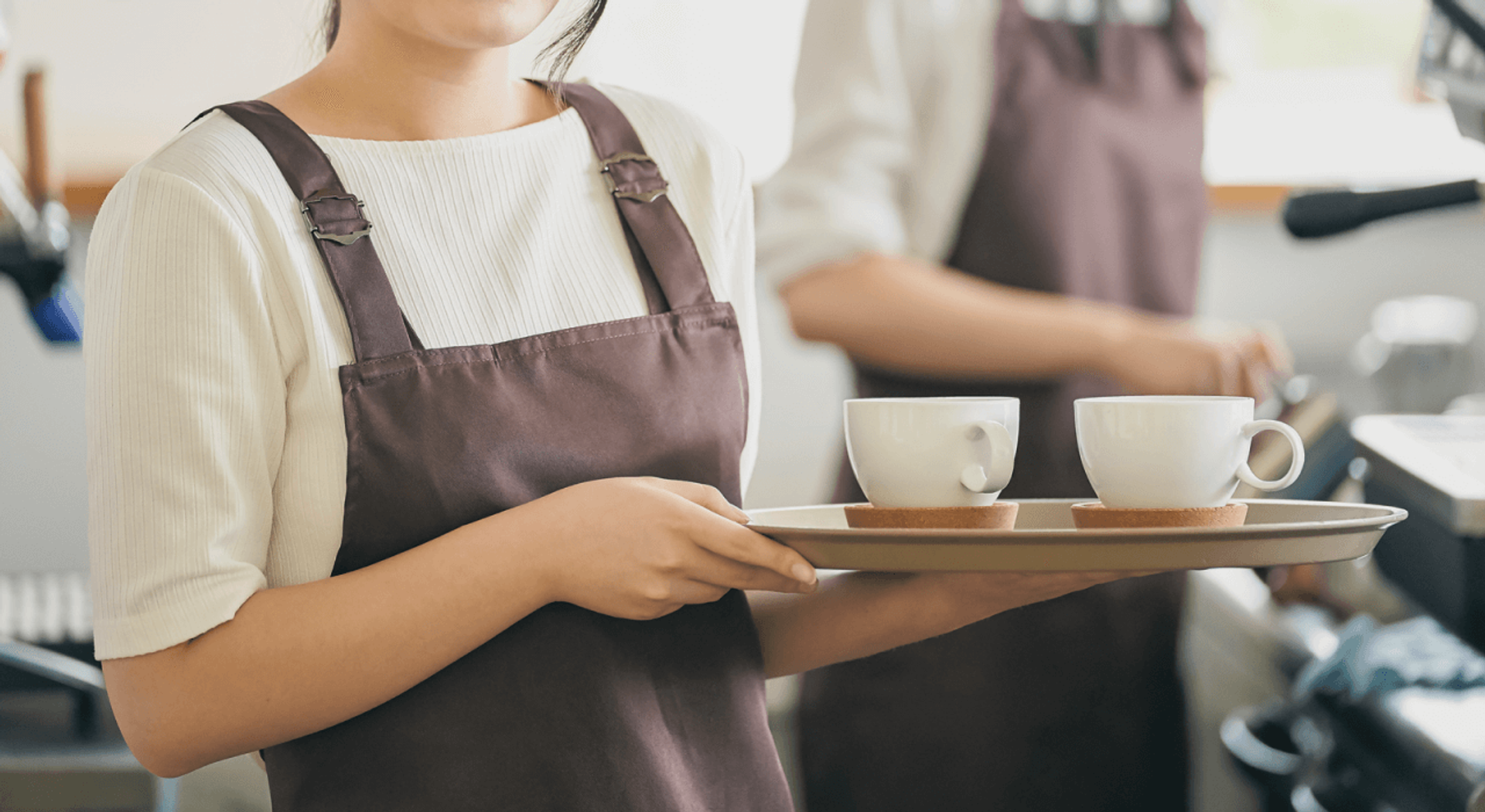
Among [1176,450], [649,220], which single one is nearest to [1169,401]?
[1176,450]

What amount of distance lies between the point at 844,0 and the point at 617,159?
20.1 inches

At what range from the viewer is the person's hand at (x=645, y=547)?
651mm

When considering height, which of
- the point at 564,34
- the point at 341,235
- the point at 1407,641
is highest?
the point at 564,34

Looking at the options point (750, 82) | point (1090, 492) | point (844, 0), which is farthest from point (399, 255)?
point (750, 82)

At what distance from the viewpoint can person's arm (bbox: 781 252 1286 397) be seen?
47.6 inches

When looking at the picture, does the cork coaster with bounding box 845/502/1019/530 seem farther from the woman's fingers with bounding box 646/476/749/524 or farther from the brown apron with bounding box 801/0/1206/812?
the brown apron with bounding box 801/0/1206/812

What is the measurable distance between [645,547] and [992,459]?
194 mm

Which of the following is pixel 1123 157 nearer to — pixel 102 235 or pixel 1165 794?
pixel 1165 794

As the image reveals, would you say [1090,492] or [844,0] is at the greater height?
[844,0]

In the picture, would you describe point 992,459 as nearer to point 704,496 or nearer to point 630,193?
point 704,496

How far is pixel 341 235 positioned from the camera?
70cm

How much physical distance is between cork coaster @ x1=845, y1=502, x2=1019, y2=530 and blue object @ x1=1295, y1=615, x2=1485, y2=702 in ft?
1.99

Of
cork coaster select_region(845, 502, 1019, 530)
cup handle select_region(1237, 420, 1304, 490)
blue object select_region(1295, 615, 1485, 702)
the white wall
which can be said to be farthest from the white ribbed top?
the white wall

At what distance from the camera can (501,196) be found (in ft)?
2.65
